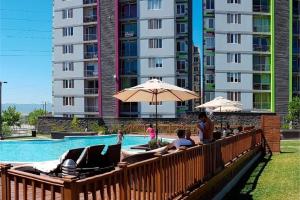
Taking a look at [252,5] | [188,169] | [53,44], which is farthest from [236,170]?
[53,44]

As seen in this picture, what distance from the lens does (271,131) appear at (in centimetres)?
2431

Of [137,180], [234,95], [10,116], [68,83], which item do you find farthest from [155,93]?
[10,116]

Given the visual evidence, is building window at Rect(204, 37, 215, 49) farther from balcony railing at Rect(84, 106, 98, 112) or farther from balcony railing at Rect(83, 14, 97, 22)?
balcony railing at Rect(84, 106, 98, 112)

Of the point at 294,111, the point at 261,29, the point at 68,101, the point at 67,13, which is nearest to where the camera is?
the point at 294,111

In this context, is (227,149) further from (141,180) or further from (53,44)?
(53,44)

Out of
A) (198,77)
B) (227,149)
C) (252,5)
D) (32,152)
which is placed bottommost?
(32,152)

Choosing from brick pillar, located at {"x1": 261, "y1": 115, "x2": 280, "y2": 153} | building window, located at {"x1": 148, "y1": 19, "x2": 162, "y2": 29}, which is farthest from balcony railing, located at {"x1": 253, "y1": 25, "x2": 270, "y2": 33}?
brick pillar, located at {"x1": 261, "y1": 115, "x2": 280, "y2": 153}

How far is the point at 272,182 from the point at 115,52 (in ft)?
140

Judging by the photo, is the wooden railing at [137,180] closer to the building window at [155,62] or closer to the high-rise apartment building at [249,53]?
the high-rise apartment building at [249,53]

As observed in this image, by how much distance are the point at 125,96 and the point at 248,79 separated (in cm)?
4058

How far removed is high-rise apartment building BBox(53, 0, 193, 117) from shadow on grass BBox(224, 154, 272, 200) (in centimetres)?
3399

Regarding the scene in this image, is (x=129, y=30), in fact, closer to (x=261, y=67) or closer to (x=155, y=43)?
(x=155, y=43)

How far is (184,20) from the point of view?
177ft

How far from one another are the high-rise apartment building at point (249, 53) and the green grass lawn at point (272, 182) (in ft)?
107
